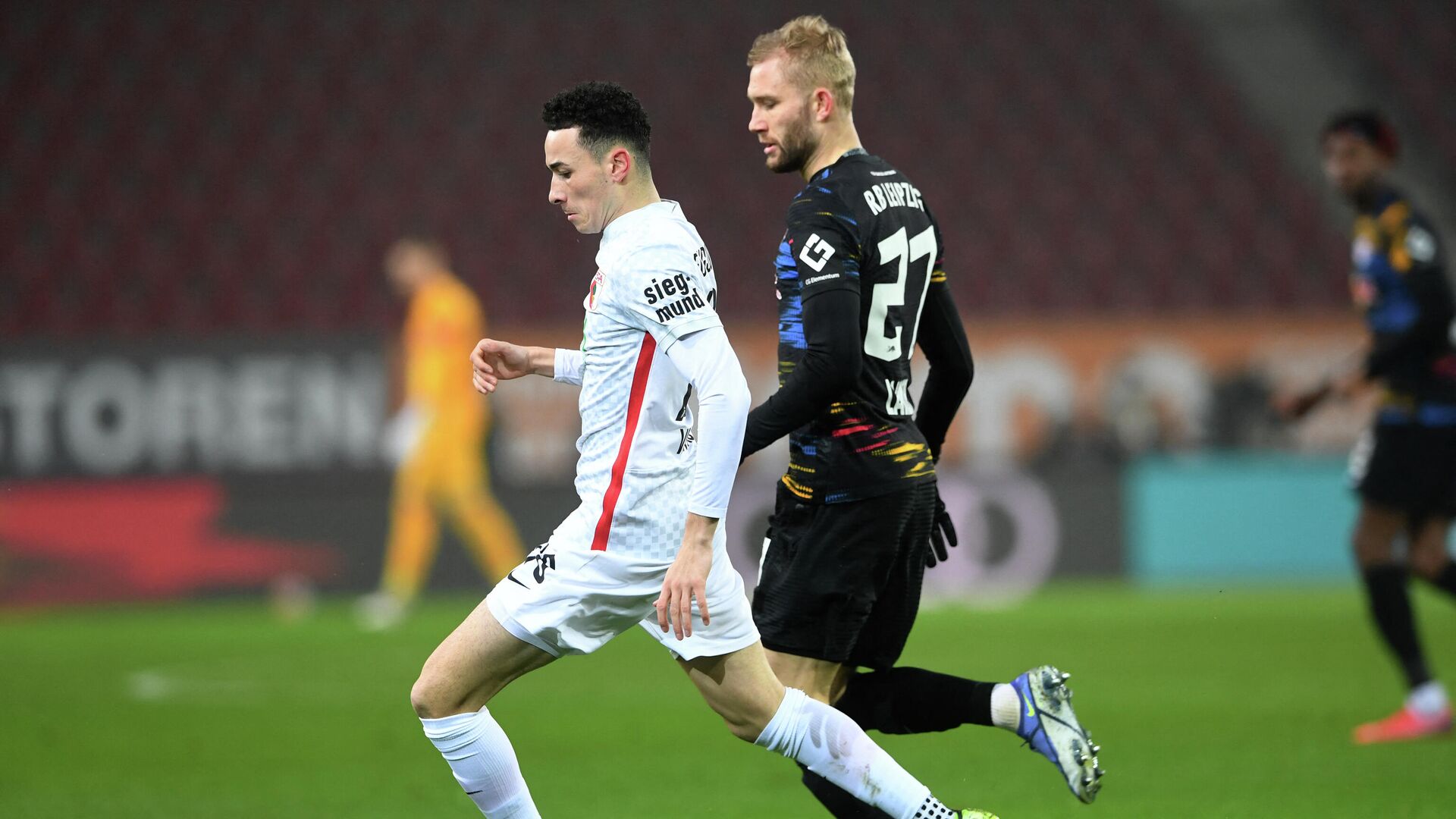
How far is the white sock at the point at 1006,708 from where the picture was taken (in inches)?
165

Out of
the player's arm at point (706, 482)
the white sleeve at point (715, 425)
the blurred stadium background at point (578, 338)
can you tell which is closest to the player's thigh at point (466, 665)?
the player's arm at point (706, 482)

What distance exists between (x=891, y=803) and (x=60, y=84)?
14701 mm

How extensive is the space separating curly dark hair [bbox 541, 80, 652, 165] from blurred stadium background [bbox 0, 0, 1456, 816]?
2.32 metres

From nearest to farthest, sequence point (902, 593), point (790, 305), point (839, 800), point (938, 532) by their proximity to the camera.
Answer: point (790, 305) → point (839, 800) → point (902, 593) → point (938, 532)

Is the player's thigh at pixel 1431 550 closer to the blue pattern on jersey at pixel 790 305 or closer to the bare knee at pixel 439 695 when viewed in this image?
the blue pattern on jersey at pixel 790 305

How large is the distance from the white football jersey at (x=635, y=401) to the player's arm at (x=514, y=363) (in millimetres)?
347

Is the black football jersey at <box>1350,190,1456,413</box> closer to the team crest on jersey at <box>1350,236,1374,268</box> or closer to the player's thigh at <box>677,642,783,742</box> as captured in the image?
the team crest on jersey at <box>1350,236,1374,268</box>

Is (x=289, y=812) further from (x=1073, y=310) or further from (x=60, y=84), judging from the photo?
(x=60, y=84)

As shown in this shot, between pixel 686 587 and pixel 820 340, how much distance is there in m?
0.69

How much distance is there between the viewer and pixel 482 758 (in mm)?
3818

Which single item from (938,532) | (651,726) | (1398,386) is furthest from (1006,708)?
(1398,386)

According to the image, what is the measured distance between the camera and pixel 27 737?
6.89 metres

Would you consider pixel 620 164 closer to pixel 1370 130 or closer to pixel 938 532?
pixel 938 532

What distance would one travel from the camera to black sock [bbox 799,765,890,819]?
13.6 feet
